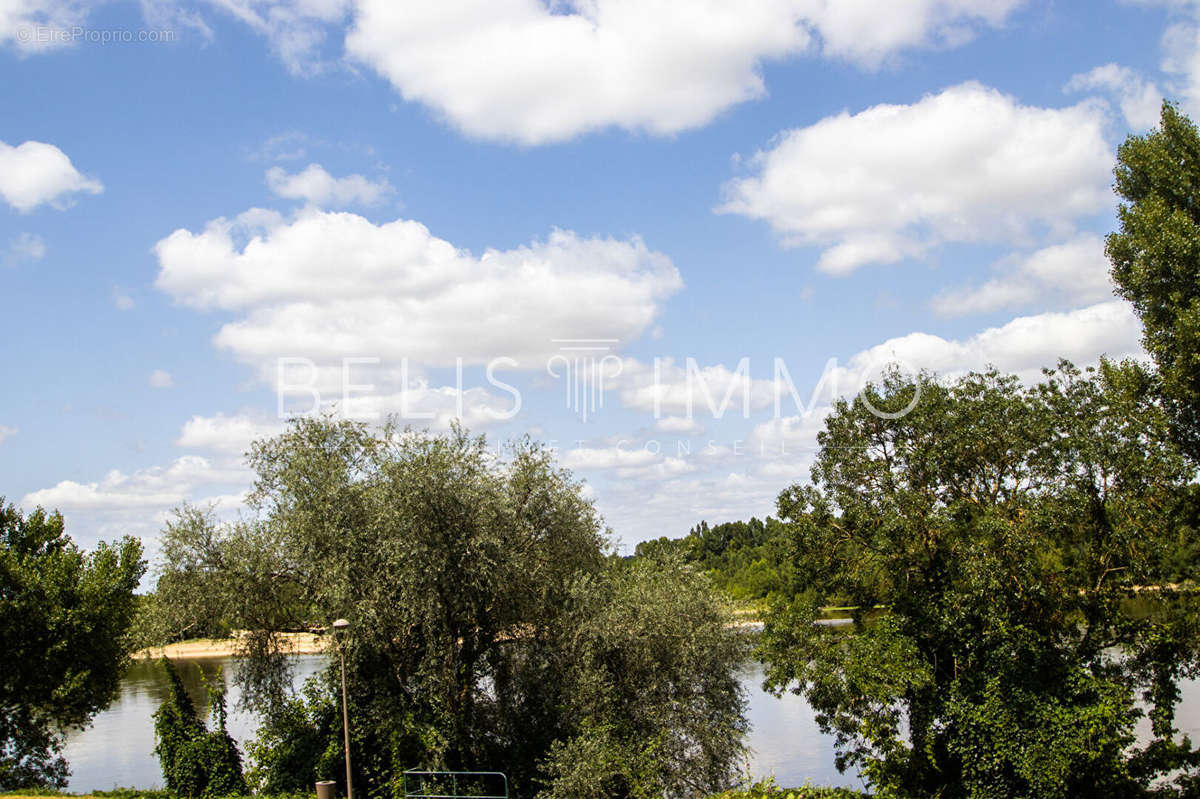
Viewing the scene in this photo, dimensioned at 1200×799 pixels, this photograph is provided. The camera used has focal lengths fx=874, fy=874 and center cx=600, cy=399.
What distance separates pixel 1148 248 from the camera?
19.6 m

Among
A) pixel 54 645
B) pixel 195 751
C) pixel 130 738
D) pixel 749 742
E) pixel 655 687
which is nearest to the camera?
pixel 655 687

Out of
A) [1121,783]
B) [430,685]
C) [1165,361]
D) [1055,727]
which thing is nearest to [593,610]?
[430,685]

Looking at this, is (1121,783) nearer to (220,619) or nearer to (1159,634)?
(1159,634)

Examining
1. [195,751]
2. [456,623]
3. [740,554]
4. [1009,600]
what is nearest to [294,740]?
[195,751]

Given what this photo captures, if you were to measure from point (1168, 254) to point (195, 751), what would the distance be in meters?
26.9

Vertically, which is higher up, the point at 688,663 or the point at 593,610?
the point at 593,610

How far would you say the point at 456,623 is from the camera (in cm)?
2234

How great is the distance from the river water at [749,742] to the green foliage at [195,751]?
2.18 feet

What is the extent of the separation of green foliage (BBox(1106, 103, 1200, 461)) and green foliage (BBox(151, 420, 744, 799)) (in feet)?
39.0

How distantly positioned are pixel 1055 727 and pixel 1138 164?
13197mm

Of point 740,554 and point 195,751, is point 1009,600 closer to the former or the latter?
point 195,751

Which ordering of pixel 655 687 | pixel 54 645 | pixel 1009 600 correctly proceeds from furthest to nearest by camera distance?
pixel 54 645 → pixel 655 687 → pixel 1009 600

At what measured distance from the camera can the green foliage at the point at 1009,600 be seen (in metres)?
19.0

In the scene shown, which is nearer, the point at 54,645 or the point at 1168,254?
the point at 1168,254
